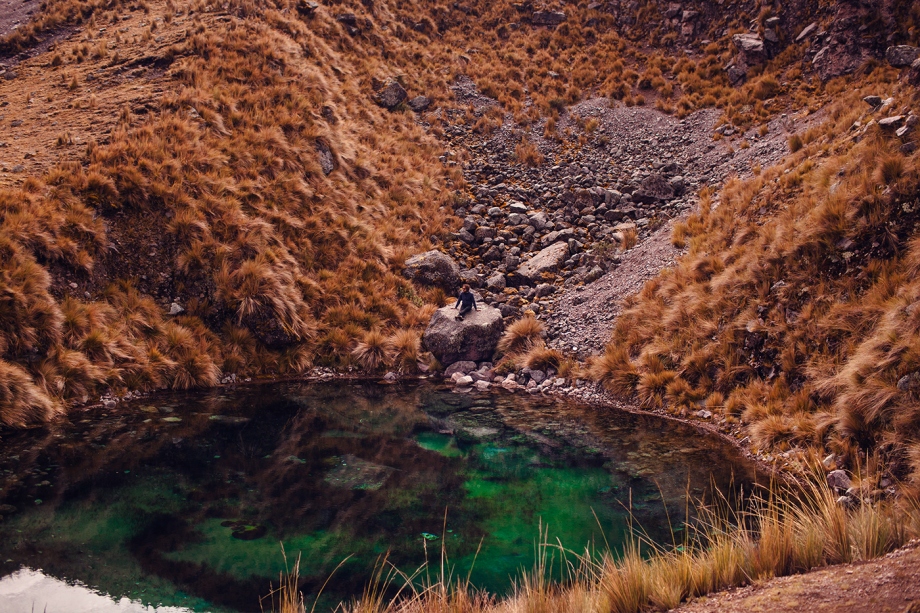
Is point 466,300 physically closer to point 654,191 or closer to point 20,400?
point 654,191

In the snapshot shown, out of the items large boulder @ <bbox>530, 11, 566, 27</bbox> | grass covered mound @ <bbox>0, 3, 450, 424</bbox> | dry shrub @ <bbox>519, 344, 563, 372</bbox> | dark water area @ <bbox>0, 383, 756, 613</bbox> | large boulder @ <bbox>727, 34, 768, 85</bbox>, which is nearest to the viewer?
dark water area @ <bbox>0, 383, 756, 613</bbox>

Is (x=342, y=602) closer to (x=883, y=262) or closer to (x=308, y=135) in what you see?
(x=883, y=262)

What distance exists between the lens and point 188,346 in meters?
13.8

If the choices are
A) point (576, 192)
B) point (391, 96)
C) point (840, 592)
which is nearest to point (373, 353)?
point (576, 192)

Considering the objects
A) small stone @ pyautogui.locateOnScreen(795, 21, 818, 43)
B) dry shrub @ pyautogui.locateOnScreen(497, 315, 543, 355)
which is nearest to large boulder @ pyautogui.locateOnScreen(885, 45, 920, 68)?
small stone @ pyautogui.locateOnScreen(795, 21, 818, 43)

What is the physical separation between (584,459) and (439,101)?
A: 24.6 m

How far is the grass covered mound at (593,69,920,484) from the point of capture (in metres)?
8.37

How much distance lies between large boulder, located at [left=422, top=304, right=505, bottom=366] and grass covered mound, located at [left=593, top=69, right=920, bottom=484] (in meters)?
3.39

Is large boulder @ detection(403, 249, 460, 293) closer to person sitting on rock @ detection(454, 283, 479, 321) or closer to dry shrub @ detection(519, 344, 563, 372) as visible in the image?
person sitting on rock @ detection(454, 283, 479, 321)

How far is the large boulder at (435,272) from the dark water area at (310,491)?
24.0ft

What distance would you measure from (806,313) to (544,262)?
9.50m

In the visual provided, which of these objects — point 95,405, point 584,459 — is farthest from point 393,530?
point 95,405

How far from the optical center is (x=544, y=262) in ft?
64.0

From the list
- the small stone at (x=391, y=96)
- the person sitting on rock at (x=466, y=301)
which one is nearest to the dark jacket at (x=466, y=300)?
the person sitting on rock at (x=466, y=301)
